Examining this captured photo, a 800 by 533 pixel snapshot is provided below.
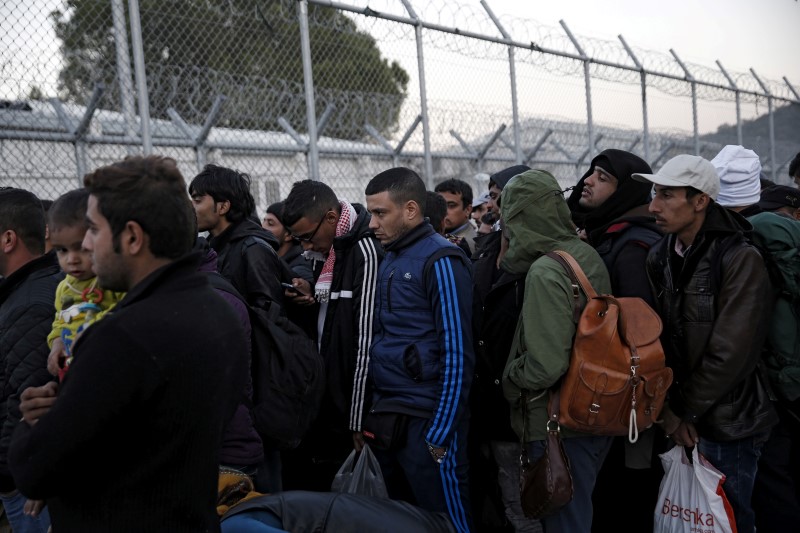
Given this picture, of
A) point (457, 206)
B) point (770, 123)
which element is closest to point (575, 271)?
point (457, 206)

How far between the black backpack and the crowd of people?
0.04 meters

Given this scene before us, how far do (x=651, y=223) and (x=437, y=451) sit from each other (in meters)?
1.60

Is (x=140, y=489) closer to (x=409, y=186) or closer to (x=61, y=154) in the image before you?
(x=409, y=186)

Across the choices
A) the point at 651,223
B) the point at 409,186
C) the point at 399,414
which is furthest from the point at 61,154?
the point at 651,223

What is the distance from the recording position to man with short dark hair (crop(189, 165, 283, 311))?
3432mm

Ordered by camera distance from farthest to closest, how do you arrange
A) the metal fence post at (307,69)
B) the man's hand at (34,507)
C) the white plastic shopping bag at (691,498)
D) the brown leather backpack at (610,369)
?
the metal fence post at (307,69), the white plastic shopping bag at (691,498), the brown leather backpack at (610,369), the man's hand at (34,507)

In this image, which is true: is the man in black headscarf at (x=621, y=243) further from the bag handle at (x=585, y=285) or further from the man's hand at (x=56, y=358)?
the man's hand at (x=56, y=358)

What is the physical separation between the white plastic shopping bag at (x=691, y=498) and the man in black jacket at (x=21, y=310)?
2.62 meters

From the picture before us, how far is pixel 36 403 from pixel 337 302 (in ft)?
5.95

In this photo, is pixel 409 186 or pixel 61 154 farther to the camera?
pixel 61 154

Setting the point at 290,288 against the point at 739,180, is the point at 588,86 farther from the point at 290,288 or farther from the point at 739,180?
the point at 290,288

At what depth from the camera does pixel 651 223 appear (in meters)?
3.51

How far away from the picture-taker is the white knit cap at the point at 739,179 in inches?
149

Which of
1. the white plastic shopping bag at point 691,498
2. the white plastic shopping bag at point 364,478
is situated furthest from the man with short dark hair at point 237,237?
the white plastic shopping bag at point 691,498
